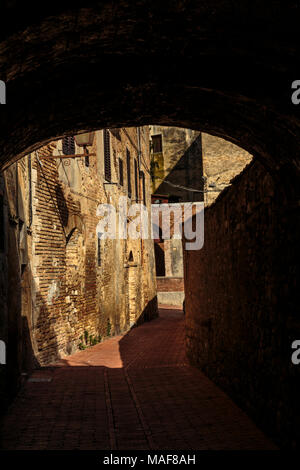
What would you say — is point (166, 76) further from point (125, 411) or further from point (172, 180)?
point (172, 180)

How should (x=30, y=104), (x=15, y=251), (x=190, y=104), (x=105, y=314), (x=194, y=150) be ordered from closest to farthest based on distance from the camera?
(x=30, y=104) < (x=190, y=104) < (x=15, y=251) < (x=105, y=314) < (x=194, y=150)

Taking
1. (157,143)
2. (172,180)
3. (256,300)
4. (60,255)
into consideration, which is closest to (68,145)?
(60,255)

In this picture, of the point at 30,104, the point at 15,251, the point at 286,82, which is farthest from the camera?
the point at 15,251

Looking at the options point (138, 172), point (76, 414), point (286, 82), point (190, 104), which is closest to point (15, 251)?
point (76, 414)

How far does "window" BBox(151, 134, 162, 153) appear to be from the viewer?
32.9m

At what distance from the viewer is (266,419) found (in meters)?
4.58

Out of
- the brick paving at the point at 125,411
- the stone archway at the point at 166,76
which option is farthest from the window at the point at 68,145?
the stone archway at the point at 166,76

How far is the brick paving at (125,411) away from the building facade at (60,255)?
62 cm

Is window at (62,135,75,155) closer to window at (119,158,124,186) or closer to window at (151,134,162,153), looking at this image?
window at (119,158,124,186)

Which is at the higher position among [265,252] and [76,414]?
[265,252]

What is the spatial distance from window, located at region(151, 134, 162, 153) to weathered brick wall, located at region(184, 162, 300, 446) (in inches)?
1018

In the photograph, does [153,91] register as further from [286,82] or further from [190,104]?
[286,82]

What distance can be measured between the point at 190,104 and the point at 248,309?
271cm

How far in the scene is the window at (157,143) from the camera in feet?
108
